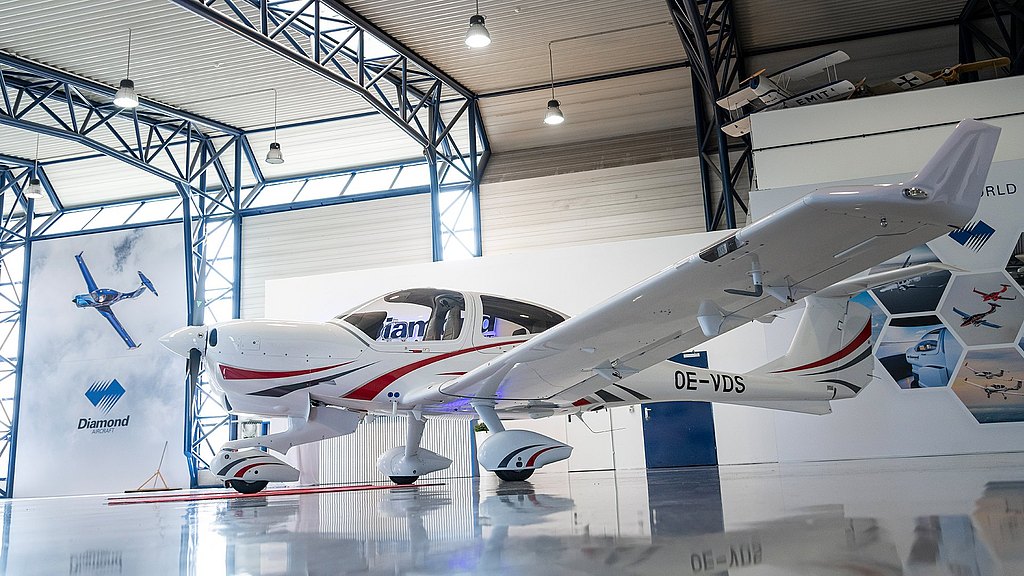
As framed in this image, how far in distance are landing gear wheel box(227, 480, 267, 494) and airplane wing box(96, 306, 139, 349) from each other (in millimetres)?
12544

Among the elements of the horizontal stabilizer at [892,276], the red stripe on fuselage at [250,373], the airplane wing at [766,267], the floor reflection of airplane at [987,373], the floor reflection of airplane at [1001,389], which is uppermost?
the horizontal stabilizer at [892,276]

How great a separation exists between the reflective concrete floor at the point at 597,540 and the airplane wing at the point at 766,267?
938 millimetres

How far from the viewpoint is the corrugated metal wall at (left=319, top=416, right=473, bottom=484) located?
12.4 metres

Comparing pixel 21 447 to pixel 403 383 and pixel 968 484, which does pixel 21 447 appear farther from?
pixel 968 484

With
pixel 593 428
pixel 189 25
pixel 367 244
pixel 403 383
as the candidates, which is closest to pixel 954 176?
pixel 403 383

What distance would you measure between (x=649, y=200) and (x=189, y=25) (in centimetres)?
940

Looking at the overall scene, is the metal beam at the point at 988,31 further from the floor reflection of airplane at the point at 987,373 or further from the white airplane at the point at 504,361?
the white airplane at the point at 504,361

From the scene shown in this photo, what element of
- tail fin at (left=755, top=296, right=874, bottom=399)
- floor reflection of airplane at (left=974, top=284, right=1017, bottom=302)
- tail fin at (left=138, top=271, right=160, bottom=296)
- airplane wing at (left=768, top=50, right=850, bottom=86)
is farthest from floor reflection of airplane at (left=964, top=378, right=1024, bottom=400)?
tail fin at (left=138, top=271, right=160, bottom=296)

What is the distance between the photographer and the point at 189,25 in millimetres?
12117

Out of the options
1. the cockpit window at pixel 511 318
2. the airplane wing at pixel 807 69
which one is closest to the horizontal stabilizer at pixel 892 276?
the cockpit window at pixel 511 318

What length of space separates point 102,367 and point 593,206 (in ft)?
38.6

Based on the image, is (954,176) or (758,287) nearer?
(954,176)

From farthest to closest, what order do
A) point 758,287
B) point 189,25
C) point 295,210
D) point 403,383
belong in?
point 295,210, point 189,25, point 403,383, point 758,287

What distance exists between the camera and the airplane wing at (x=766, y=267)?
8.30ft
